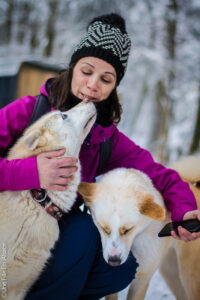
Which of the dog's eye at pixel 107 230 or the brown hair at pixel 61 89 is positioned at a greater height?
the brown hair at pixel 61 89

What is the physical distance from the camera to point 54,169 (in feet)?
4.75

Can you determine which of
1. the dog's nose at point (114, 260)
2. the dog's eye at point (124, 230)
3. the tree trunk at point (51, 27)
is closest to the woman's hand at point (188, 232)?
the dog's eye at point (124, 230)

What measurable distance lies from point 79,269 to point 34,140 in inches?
32.5

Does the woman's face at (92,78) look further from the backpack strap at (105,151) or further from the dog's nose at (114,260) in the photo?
the dog's nose at (114,260)

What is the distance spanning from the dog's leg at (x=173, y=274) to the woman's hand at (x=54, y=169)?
44.2 inches

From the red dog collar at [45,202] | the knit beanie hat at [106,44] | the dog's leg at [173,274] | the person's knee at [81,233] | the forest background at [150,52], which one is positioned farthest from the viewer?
the forest background at [150,52]

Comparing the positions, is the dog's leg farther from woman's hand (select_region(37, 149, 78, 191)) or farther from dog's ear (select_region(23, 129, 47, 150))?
dog's ear (select_region(23, 129, 47, 150))

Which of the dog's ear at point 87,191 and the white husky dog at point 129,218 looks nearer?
the white husky dog at point 129,218

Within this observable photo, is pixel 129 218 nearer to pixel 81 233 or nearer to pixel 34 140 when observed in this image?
pixel 81 233

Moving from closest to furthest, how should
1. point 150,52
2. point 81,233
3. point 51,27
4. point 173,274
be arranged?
point 81,233 < point 173,274 < point 150,52 < point 51,27

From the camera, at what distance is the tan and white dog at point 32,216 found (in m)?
1.42

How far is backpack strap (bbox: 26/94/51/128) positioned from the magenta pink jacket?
0.04 metres

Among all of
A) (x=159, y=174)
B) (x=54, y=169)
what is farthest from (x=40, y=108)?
(x=159, y=174)

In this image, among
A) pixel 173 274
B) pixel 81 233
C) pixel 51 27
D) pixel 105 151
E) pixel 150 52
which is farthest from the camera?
pixel 51 27
